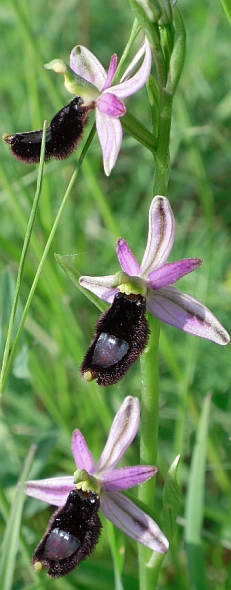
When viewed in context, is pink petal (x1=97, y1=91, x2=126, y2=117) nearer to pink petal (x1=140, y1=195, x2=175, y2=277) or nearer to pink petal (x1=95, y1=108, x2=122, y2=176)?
pink petal (x1=95, y1=108, x2=122, y2=176)

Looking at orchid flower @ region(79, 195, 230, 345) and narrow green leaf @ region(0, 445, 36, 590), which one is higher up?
orchid flower @ region(79, 195, 230, 345)

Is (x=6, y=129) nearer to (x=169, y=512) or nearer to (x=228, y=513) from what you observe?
(x=228, y=513)

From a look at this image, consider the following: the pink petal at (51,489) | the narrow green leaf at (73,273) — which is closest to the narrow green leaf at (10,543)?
the pink petal at (51,489)

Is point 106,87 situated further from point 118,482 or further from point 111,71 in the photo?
point 118,482

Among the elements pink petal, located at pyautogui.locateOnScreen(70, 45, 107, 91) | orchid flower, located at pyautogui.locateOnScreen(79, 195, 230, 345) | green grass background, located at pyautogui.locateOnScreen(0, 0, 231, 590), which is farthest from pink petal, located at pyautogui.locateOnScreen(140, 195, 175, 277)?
green grass background, located at pyautogui.locateOnScreen(0, 0, 231, 590)

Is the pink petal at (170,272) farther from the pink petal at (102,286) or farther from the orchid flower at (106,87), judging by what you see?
the orchid flower at (106,87)

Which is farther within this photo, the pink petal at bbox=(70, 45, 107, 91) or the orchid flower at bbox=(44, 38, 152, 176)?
the pink petal at bbox=(70, 45, 107, 91)

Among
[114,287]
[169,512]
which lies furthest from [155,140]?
[169,512]
